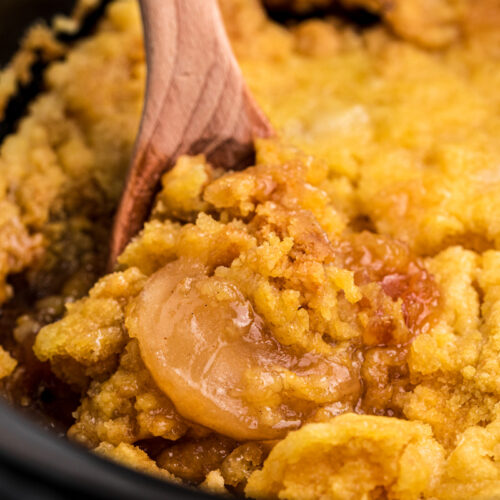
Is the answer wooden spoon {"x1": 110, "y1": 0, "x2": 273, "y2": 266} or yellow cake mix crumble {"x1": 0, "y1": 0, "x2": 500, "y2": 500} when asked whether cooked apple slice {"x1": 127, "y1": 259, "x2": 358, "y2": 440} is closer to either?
yellow cake mix crumble {"x1": 0, "y1": 0, "x2": 500, "y2": 500}

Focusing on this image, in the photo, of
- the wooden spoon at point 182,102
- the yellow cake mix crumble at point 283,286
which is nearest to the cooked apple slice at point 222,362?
the yellow cake mix crumble at point 283,286

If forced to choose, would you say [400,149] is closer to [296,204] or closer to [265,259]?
[296,204]

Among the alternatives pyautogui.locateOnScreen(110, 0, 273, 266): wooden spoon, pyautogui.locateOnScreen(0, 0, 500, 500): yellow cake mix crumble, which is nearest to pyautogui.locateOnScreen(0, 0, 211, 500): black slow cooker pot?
pyautogui.locateOnScreen(0, 0, 500, 500): yellow cake mix crumble

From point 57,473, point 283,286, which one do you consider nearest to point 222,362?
point 283,286

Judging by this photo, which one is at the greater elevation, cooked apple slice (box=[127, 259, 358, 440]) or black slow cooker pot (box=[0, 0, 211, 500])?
black slow cooker pot (box=[0, 0, 211, 500])

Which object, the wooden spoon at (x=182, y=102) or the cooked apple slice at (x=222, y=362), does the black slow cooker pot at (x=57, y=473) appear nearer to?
the cooked apple slice at (x=222, y=362)

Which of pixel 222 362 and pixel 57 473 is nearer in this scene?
pixel 57 473

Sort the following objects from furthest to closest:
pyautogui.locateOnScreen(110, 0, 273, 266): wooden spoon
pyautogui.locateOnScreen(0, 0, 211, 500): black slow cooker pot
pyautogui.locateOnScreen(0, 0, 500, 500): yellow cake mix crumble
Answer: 1. pyautogui.locateOnScreen(110, 0, 273, 266): wooden spoon
2. pyautogui.locateOnScreen(0, 0, 500, 500): yellow cake mix crumble
3. pyautogui.locateOnScreen(0, 0, 211, 500): black slow cooker pot

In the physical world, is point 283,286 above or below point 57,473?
below

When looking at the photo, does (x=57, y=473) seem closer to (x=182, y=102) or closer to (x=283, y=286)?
(x=283, y=286)
